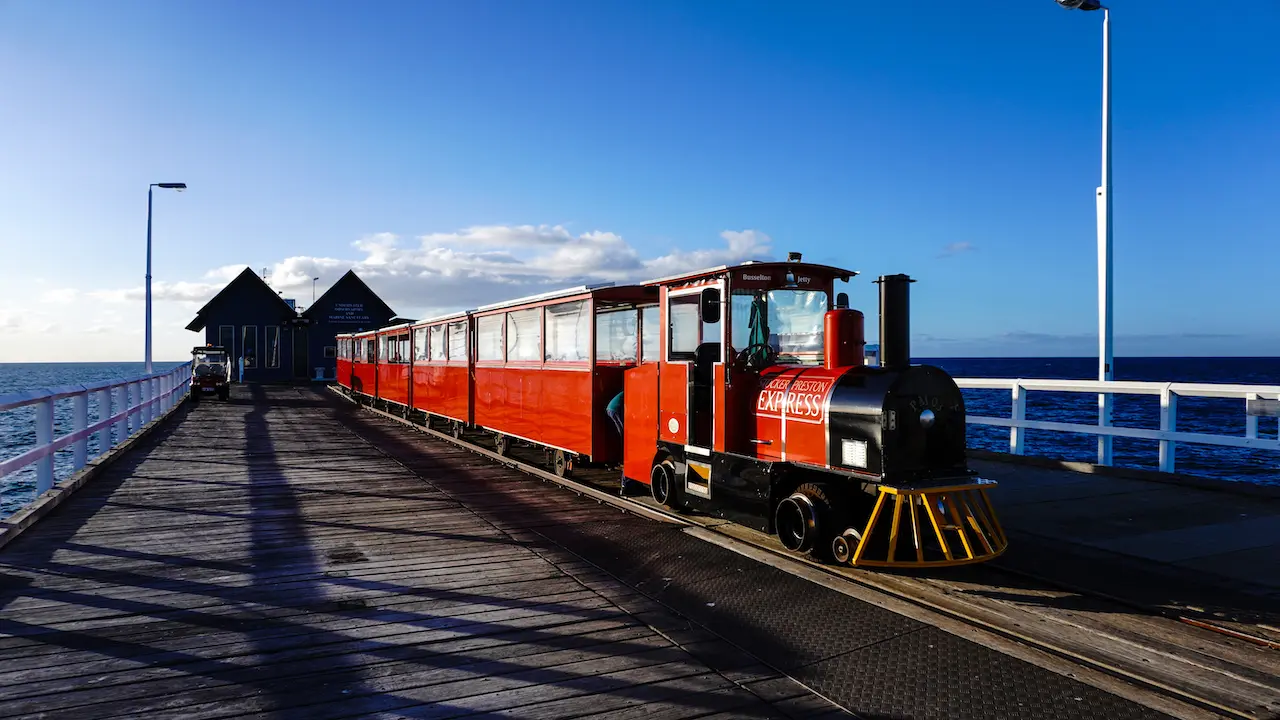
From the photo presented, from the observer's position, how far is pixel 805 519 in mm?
5855

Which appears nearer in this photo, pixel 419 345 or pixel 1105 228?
pixel 1105 228

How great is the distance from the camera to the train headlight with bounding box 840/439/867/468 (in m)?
5.69

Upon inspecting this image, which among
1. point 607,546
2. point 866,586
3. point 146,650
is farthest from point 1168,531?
point 146,650

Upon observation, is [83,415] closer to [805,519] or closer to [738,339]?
[738,339]

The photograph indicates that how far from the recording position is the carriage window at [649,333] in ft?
29.7

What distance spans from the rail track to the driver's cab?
108 centimetres

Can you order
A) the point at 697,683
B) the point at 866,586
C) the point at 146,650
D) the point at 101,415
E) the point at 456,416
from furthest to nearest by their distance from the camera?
the point at 456,416
the point at 101,415
the point at 866,586
the point at 146,650
the point at 697,683

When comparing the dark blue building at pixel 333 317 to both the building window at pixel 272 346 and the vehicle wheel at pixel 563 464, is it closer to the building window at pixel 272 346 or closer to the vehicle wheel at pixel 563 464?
the building window at pixel 272 346

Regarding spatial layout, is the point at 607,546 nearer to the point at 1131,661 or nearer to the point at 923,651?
the point at 923,651

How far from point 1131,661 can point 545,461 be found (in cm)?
879

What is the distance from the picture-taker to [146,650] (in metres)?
4.04

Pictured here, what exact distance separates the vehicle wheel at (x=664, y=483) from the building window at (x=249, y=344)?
128ft

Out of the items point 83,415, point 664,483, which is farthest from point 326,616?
point 83,415

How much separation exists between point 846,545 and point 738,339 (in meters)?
2.21
